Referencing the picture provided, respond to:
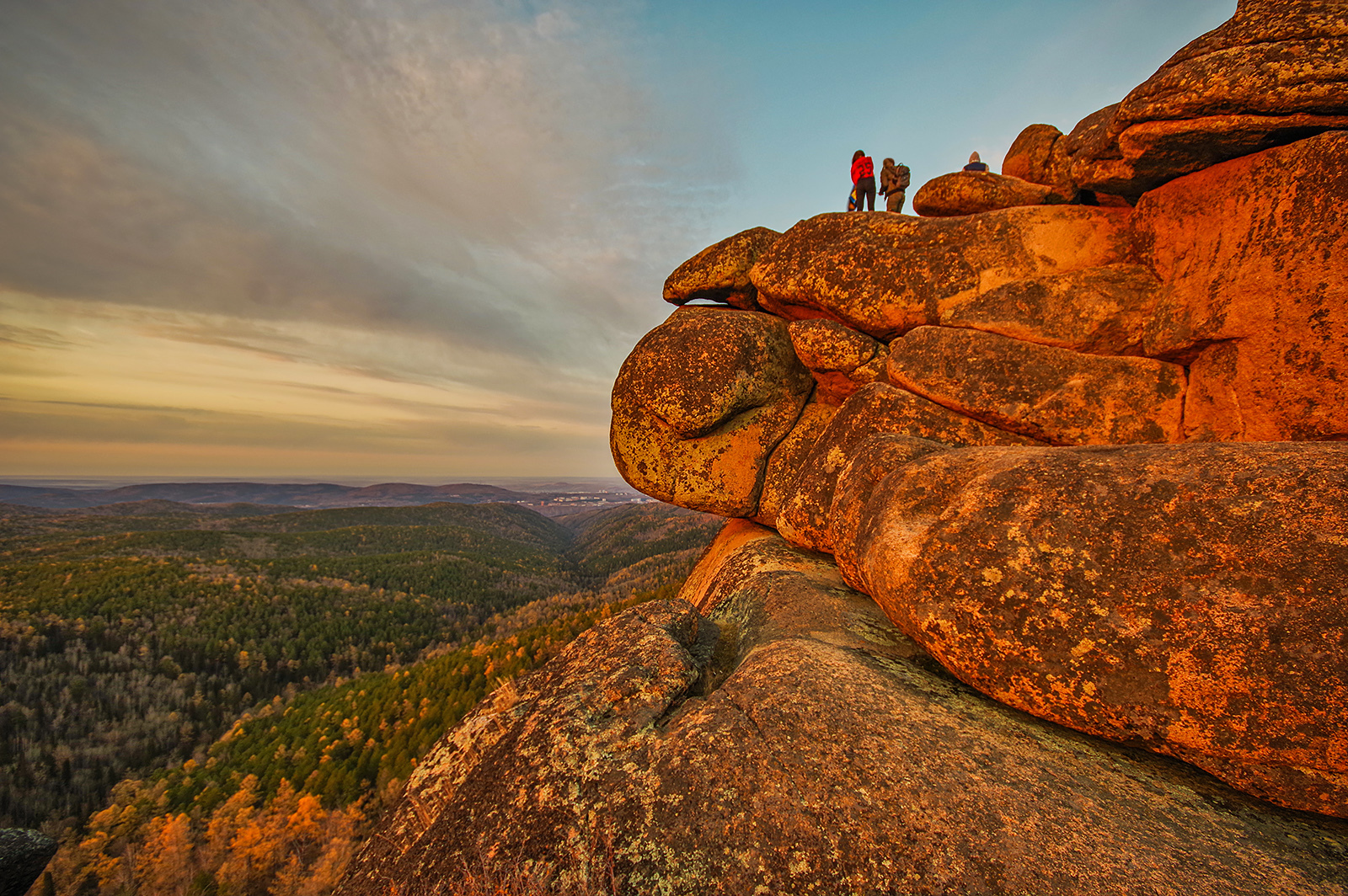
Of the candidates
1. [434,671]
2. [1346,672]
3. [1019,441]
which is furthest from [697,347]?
[434,671]

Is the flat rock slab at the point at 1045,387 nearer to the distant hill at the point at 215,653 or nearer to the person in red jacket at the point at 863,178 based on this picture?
the person in red jacket at the point at 863,178

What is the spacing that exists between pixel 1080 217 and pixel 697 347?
10.2 metres

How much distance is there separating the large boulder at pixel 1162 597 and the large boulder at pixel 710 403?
921 cm

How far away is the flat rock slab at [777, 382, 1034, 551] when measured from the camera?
11.1 metres

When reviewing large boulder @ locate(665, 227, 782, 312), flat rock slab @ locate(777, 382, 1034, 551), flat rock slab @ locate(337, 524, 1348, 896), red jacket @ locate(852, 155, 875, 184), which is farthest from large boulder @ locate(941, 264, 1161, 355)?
red jacket @ locate(852, 155, 875, 184)

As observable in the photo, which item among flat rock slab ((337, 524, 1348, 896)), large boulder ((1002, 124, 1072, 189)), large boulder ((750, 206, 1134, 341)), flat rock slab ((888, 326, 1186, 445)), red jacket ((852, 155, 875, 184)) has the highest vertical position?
red jacket ((852, 155, 875, 184))

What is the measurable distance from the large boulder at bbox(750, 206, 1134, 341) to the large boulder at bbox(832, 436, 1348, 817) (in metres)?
7.67

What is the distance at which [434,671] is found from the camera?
69.8 meters

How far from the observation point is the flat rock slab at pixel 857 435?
1111cm

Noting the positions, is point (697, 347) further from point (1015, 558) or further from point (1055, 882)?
point (1055, 882)

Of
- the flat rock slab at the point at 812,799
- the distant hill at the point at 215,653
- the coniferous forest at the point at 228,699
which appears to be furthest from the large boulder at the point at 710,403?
the distant hill at the point at 215,653

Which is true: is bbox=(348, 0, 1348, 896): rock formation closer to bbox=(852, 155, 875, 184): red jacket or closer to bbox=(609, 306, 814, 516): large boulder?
bbox=(609, 306, 814, 516): large boulder

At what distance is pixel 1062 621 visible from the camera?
18.1 ft

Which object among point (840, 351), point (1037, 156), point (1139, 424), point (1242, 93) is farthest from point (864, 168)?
point (1139, 424)
